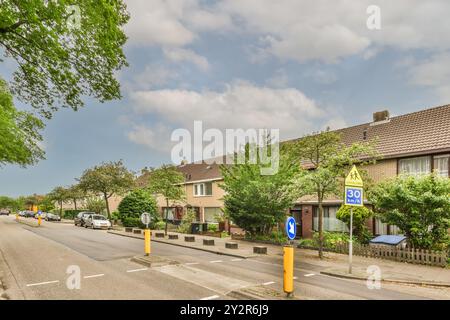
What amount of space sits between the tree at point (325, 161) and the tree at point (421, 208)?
85.5 inches

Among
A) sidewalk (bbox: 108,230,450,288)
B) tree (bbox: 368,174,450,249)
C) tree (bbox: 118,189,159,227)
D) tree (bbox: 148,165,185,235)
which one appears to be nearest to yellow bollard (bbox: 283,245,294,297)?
sidewalk (bbox: 108,230,450,288)

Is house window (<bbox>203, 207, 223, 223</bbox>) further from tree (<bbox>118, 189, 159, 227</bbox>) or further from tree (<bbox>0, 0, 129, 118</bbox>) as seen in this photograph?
tree (<bbox>0, 0, 129, 118</bbox>)

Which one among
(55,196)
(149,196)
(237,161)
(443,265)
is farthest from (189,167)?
(443,265)

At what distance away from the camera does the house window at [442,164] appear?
722 inches

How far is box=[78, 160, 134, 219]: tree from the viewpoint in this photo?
1636 inches

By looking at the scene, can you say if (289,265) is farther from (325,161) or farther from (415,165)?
(415,165)

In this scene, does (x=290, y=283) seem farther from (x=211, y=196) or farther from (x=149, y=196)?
(x=149, y=196)

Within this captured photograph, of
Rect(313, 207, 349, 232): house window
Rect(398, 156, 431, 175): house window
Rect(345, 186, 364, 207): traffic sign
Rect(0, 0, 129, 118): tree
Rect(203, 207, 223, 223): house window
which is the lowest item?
Rect(203, 207, 223, 223): house window

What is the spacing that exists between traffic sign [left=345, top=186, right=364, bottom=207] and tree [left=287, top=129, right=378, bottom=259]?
3283 mm

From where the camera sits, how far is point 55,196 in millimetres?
63531

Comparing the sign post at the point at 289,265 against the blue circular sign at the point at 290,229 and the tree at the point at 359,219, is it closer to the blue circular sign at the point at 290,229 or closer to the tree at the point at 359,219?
the blue circular sign at the point at 290,229

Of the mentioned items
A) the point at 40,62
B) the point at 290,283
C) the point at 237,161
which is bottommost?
the point at 290,283

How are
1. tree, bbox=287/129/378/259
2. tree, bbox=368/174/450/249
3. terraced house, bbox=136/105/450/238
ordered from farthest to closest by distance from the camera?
terraced house, bbox=136/105/450/238 < tree, bbox=287/129/378/259 < tree, bbox=368/174/450/249
